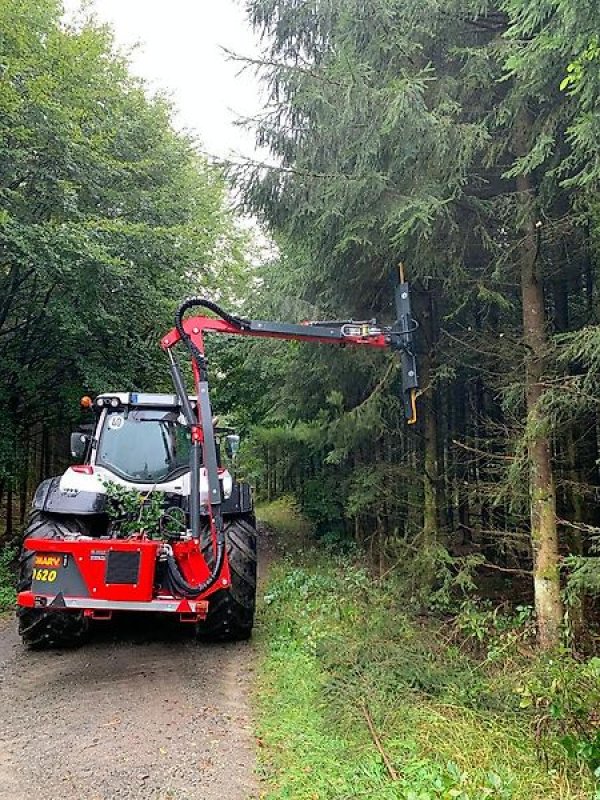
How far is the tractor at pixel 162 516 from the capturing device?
4883 millimetres

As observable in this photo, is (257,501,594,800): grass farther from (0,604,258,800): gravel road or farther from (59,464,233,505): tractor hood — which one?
(59,464,233,505): tractor hood

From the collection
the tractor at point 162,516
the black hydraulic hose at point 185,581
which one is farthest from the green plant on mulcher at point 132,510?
the black hydraulic hose at point 185,581

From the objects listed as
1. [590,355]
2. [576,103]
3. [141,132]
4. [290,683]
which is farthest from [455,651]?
[141,132]

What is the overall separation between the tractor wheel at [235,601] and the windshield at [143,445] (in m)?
0.92

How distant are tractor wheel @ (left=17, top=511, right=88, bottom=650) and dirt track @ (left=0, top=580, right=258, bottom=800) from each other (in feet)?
0.45

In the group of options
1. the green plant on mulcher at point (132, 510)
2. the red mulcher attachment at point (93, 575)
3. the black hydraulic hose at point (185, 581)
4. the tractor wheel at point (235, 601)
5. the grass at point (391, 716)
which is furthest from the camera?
the tractor wheel at point (235, 601)

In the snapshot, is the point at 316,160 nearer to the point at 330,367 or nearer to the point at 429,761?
the point at 330,367

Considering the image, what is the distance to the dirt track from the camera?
343cm

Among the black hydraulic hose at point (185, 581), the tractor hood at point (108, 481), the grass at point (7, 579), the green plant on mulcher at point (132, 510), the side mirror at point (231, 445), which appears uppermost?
the side mirror at point (231, 445)

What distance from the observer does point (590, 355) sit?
4.71 m

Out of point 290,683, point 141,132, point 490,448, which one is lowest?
point 290,683

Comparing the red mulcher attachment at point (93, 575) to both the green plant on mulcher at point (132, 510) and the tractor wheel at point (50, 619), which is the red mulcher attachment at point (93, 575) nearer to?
the tractor wheel at point (50, 619)

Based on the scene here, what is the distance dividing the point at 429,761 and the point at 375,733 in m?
0.46

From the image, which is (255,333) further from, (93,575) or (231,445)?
(93,575)
